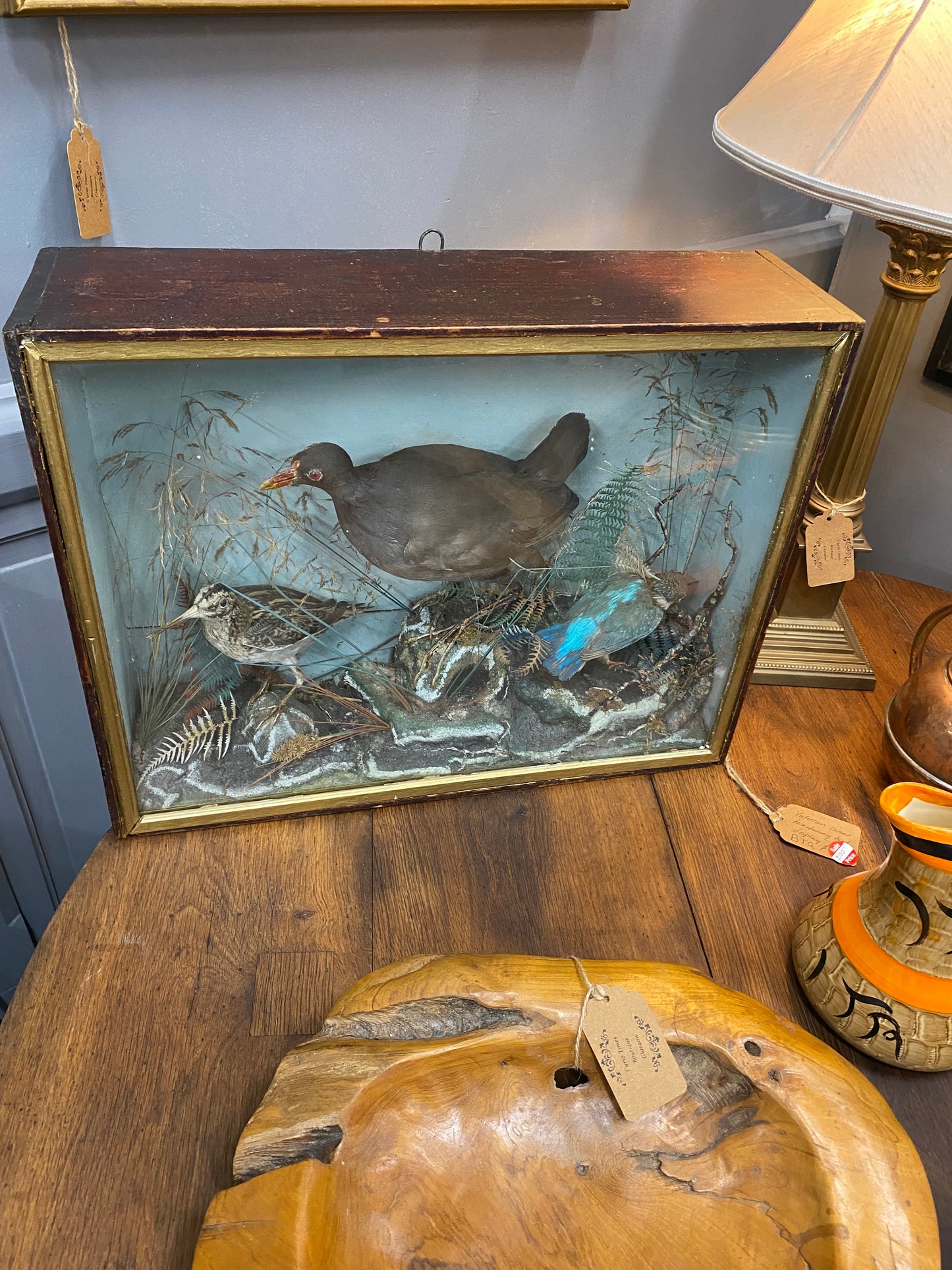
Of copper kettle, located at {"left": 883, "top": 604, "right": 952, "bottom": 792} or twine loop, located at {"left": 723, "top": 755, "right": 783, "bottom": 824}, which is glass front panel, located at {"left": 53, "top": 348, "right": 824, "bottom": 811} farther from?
copper kettle, located at {"left": 883, "top": 604, "right": 952, "bottom": 792}

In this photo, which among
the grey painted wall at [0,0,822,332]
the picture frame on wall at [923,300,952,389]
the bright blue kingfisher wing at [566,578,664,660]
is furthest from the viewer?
the picture frame on wall at [923,300,952,389]

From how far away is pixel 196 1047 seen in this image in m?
0.77

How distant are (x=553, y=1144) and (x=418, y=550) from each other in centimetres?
49

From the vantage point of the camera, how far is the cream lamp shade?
660 millimetres

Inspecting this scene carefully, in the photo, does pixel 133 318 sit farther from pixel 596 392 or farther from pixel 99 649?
pixel 596 392

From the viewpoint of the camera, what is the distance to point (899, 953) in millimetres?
740

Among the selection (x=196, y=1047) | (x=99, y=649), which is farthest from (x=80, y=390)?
(x=196, y=1047)

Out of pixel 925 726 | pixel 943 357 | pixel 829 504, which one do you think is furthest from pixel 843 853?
pixel 943 357

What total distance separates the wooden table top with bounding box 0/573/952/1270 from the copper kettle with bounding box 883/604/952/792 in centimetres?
8

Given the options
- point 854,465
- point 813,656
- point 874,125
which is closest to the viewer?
point 874,125

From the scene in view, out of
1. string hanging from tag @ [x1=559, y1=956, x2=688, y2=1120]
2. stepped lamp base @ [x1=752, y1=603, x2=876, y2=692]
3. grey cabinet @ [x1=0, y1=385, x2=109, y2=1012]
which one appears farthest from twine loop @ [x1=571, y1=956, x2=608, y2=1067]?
grey cabinet @ [x1=0, y1=385, x2=109, y2=1012]

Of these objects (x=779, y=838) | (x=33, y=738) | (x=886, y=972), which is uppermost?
(x=886, y=972)

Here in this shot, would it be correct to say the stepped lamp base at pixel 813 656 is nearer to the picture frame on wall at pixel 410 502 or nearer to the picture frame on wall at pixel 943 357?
the picture frame on wall at pixel 410 502

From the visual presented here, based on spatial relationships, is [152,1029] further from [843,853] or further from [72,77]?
[72,77]
